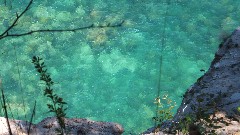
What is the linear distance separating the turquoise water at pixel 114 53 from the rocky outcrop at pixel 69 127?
1578 millimetres

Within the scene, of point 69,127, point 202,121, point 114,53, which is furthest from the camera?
point 114,53

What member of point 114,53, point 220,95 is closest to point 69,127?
point 220,95

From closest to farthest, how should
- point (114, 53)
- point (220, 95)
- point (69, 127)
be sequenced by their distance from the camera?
point (220, 95) → point (69, 127) → point (114, 53)

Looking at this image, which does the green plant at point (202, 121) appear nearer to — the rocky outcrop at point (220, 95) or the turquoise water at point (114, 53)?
the rocky outcrop at point (220, 95)

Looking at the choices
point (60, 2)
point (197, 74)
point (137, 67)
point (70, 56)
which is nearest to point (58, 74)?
point (70, 56)

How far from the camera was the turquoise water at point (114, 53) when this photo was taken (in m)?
6.80

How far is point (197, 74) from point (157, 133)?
4.06 meters

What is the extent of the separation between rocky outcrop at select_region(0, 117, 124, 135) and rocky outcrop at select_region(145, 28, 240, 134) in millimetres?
1054

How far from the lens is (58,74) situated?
24.0 feet

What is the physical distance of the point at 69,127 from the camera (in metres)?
4.22

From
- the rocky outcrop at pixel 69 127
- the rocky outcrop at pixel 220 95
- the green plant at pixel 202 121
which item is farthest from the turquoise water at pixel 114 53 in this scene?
the green plant at pixel 202 121

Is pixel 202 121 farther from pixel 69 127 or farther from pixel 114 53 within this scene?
pixel 114 53

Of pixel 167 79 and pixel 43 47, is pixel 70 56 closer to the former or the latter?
pixel 43 47

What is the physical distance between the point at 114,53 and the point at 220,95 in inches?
165
